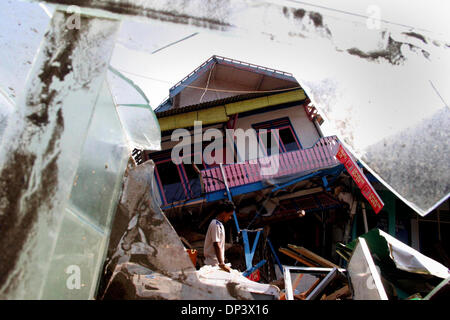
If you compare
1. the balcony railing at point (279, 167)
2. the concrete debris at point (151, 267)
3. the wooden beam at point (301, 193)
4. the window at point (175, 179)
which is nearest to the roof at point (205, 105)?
the window at point (175, 179)

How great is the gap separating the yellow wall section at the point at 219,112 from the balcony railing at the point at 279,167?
6.81ft

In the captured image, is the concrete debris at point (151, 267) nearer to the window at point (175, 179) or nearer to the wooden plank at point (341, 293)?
the wooden plank at point (341, 293)

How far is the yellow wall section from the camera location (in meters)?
11.8

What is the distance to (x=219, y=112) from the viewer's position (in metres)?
12.0

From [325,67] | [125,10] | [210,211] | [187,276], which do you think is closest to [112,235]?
[187,276]

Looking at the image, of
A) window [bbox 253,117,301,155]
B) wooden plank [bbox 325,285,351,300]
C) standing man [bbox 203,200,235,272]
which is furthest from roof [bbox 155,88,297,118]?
wooden plank [bbox 325,285,351,300]

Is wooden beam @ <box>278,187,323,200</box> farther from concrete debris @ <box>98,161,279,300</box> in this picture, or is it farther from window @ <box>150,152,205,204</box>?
concrete debris @ <box>98,161,279,300</box>

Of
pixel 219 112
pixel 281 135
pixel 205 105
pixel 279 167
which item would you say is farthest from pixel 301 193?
pixel 205 105

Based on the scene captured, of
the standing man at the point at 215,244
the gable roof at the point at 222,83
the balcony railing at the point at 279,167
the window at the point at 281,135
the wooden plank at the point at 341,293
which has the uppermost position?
the gable roof at the point at 222,83

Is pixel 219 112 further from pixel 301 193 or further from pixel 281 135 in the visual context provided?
pixel 301 193

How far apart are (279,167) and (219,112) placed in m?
3.04

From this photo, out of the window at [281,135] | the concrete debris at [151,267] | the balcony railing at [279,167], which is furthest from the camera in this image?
the window at [281,135]

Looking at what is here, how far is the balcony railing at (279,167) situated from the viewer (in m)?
10.4

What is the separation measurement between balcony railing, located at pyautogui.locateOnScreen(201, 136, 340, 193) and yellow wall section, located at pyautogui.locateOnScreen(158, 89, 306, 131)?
2075 mm
